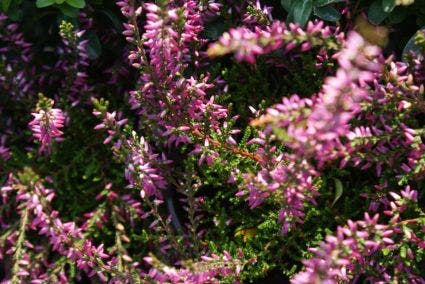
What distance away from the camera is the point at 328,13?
7.31 ft

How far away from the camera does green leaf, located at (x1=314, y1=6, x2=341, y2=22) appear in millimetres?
2213

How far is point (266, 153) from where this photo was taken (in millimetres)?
1898

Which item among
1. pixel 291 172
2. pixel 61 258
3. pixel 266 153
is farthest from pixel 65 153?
pixel 291 172

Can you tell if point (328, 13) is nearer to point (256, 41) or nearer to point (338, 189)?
point (338, 189)

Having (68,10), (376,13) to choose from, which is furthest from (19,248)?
(376,13)

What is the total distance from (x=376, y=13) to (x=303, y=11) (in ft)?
0.90

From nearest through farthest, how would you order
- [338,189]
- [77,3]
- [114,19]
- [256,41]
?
[256,41] → [338,189] → [77,3] → [114,19]

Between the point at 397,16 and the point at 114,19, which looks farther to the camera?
the point at 114,19

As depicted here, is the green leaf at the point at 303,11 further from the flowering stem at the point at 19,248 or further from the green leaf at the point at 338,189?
the flowering stem at the point at 19,248

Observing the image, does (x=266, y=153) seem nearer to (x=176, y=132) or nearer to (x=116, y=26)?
(x=176, y=132)

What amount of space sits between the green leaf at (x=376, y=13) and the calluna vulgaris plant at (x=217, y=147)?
0.10 metres

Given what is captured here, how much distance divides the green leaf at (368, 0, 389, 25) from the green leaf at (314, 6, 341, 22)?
0.40ft

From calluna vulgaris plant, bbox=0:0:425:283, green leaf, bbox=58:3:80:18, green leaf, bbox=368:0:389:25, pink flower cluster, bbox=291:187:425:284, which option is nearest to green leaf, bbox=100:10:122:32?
calluna vulgaris plant, bbox=0:0:425:283

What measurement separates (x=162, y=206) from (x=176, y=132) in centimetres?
73
